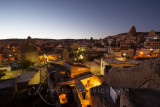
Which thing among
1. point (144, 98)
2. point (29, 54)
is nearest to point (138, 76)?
point (144, 98)

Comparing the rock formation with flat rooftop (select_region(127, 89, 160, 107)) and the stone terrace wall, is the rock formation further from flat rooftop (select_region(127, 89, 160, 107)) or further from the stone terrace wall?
flat rooftop (select_region(127, 89, 160, 107))

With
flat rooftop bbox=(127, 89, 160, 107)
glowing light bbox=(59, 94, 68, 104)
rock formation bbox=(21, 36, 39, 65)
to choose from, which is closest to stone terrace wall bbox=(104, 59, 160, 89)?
flat rooftop bbox=(127, 89, 160, 107)

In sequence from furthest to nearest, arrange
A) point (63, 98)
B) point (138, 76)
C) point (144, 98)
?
point (63, 98) → point (138, 76) → point (144, 98)

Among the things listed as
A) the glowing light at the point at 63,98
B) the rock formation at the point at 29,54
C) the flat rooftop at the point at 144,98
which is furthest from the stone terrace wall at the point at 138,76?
the rock formation at the point at 29,54

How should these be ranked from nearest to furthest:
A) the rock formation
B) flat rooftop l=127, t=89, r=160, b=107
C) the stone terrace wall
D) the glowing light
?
flat rooftop l=127, t=89, r=160, b=107
the stone terrace wall
the glowing light
the rock formation

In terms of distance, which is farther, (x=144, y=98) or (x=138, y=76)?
(x=138, y=76)

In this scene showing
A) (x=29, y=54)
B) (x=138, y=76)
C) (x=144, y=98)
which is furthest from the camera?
(x=29, y=54)

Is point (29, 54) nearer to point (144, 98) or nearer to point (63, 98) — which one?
point (63, 98)

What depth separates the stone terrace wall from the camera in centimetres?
560

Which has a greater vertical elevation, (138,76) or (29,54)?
(29,54)

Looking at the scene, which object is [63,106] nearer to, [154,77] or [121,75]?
[121,75]

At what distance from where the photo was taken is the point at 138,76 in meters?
6.94

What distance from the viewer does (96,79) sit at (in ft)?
41.2

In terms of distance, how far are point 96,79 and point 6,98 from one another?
11.7m
